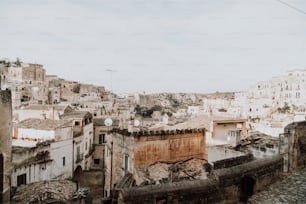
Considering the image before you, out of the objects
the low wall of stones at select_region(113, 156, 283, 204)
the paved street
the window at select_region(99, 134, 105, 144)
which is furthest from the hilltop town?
the paved street

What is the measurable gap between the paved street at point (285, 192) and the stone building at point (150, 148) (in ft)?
22.6

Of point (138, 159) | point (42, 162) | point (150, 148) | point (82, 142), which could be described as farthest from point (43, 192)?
point (82, 142)

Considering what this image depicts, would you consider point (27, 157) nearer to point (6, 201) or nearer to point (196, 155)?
point (6, 201)

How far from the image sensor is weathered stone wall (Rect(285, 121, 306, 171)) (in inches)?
459

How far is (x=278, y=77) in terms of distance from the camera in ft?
446

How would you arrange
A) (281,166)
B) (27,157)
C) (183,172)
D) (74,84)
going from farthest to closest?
1. (74,84)
2. (27,157)
3. (183,172)
4. (281,166)

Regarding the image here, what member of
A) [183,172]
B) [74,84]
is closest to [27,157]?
[183,172]

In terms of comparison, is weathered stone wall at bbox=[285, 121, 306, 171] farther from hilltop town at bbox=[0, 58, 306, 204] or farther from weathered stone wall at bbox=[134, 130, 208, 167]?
weathered stone wall at bbox=[134, 130, 208, 167]

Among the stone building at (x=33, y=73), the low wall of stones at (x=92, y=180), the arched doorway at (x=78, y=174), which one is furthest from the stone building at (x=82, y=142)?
the stone building at (x=33, y=73)

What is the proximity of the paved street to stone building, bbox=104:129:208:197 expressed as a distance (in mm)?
6901

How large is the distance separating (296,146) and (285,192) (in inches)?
97.0

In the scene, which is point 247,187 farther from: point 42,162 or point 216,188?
point 42,162

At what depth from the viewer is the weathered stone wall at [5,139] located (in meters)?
12.4

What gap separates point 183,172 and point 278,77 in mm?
132255
